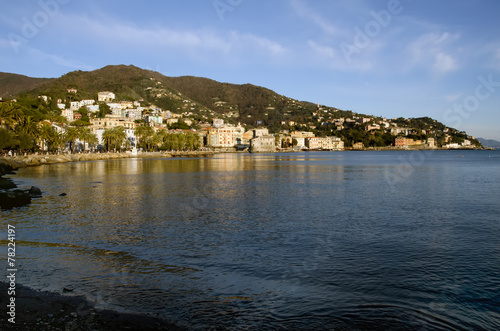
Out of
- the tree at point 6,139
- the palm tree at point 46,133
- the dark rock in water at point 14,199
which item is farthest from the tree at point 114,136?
the dark rock in water at point 14,199

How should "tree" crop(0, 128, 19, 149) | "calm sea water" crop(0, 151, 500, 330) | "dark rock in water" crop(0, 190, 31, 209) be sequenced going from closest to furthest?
"calm sea water" crop(0, 151, 500, 330) → "dark rock in water" crop(0, 190, 31, 209) → "tree" crop(0, 128, 19, 149)

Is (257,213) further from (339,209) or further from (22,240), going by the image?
(22,240)

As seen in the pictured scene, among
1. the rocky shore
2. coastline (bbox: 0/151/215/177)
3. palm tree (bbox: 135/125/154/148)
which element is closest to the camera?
the rocky shore

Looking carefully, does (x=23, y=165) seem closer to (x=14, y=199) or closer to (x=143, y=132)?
(x=14, y=199)

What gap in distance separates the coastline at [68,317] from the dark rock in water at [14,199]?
17.2 metres

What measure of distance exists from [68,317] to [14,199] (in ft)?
71.7

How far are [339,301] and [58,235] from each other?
40.4 feet

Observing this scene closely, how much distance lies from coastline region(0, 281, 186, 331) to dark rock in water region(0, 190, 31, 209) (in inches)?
677

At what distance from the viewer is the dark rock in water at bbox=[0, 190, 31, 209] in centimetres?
2384

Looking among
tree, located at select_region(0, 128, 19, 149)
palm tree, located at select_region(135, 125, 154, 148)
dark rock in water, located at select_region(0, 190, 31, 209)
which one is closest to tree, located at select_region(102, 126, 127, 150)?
palm tree, located at select_region(135, 125, 154, 148)

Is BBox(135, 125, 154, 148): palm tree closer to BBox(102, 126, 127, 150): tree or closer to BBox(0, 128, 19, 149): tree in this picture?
BBox(102, 126, 127, 150): tree

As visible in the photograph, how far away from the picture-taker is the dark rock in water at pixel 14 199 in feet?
78.2

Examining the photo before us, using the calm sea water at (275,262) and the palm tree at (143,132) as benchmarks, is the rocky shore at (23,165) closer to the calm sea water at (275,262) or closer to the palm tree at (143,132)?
the calm sea water at (275,262)

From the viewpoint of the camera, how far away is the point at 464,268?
→ 12.1 metres
